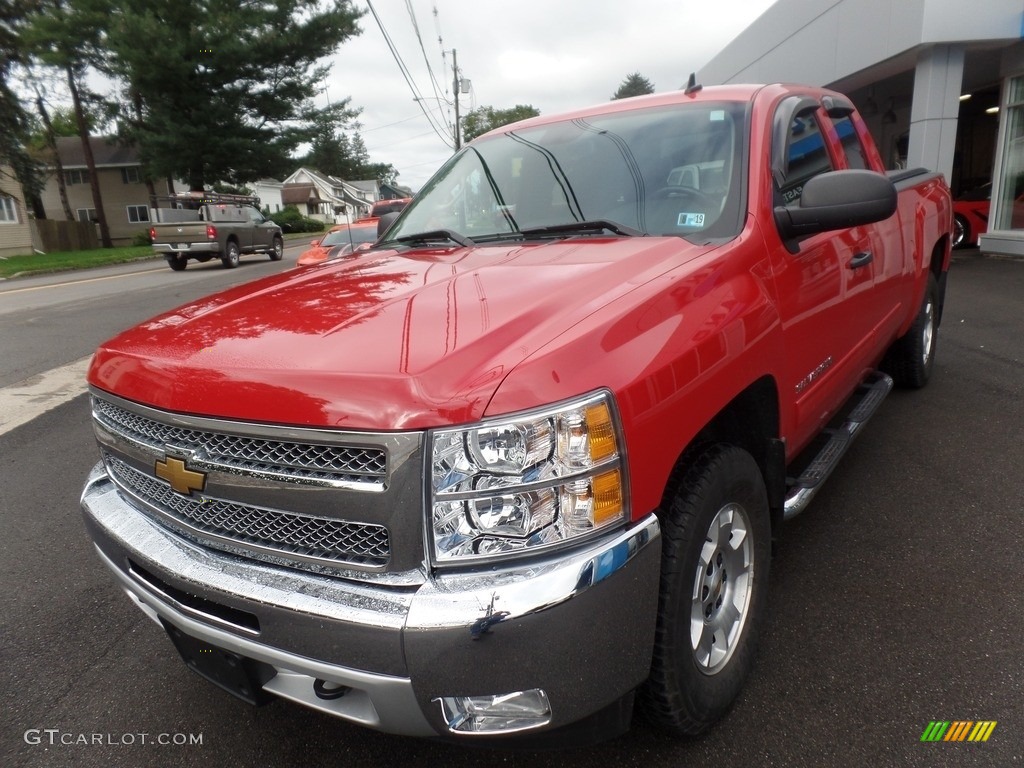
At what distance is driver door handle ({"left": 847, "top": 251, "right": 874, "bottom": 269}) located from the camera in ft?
9.99

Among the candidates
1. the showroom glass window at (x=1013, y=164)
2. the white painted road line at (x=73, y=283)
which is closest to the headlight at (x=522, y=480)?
the showroom glass window at (x=1013, y=164)

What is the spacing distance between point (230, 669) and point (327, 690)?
290 mm

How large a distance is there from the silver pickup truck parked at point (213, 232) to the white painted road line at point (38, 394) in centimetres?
1377

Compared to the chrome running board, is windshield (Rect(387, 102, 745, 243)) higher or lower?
higher

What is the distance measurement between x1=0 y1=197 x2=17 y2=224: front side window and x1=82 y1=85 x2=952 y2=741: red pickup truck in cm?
3932

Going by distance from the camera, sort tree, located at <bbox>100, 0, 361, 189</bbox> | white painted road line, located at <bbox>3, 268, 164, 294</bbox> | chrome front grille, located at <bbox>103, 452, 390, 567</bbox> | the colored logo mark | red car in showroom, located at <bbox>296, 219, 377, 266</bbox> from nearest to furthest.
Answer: chrome front grille, located at <bbox>103, 452, 390, 567</bbox>
the colored logo mark
red car in showroom, located at <bbox>296, 219, 377, 266</bbox>
white painted road line, located at <bbox>3, 268, 164, 294</bbox>
tree, located at <bbox>100, 0, 361, 189</bbox>

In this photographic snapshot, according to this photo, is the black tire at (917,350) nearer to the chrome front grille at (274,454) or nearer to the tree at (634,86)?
the chrome front grille at (274,454)

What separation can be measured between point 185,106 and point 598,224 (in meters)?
33.8

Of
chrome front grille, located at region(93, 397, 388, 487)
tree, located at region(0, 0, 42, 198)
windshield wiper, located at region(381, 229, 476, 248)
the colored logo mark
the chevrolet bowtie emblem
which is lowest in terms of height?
the colored logo mark

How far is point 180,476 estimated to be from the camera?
6.03 feet

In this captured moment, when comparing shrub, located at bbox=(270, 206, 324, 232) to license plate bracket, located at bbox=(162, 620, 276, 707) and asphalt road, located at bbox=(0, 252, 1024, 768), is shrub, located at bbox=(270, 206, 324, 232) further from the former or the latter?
license plate bracket, located at bbox=(162, 620, 276, 707)

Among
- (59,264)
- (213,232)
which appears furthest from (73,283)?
(59,264)

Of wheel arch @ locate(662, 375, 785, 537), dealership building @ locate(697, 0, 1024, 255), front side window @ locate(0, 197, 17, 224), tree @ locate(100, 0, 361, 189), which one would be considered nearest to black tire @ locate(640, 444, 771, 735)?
wheel arch @ locate(662, 375, 785, 537)

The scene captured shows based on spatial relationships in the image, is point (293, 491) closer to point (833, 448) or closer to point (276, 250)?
point (833, 448)
